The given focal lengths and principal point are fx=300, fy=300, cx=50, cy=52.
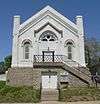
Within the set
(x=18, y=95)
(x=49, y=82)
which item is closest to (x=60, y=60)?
(x=49, y=82)

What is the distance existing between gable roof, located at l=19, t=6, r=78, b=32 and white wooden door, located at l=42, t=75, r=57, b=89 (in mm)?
7189

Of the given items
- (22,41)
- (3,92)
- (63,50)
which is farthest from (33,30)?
(3,92)

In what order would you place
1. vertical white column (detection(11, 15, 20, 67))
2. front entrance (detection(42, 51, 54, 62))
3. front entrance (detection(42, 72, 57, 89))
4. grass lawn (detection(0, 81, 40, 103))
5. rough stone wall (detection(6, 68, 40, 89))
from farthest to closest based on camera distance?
1. vertical white column (detection(11, 15, 20, 67))
2. front entrance (detection(42, 51, 54, 62))
3. rough stone wall (detection(6, 68, 40, 89))
4. front entrance (detection(42, 72, 57, 89))
5. grass lawn (detection(0, 81, 40, 103))

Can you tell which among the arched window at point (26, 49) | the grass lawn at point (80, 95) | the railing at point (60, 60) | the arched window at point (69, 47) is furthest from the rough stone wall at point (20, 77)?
the grass lawn at point (80, 95)

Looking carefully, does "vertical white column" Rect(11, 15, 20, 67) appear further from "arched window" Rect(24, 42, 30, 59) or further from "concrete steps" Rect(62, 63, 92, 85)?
"concrete steps" Rect(62, 63, 92, 85)

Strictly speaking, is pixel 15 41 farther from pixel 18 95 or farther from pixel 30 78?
pixel 18 95

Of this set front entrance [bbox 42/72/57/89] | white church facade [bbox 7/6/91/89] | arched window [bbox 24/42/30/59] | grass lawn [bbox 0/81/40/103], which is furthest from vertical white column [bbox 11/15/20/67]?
grass lawn [bbox 0/81/40/103]

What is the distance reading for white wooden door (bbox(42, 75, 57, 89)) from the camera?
33.8 meters

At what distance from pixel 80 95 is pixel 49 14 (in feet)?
45.2

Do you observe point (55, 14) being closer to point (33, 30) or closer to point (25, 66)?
point (33, 30)

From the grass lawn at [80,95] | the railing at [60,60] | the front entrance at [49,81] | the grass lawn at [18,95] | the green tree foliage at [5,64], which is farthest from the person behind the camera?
the green tree foliage at [5,64]

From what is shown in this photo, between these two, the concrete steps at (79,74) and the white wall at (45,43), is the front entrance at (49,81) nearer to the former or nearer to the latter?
the concrete steps at (79,74)

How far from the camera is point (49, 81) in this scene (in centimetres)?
3378

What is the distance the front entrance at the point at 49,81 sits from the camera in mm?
33781
